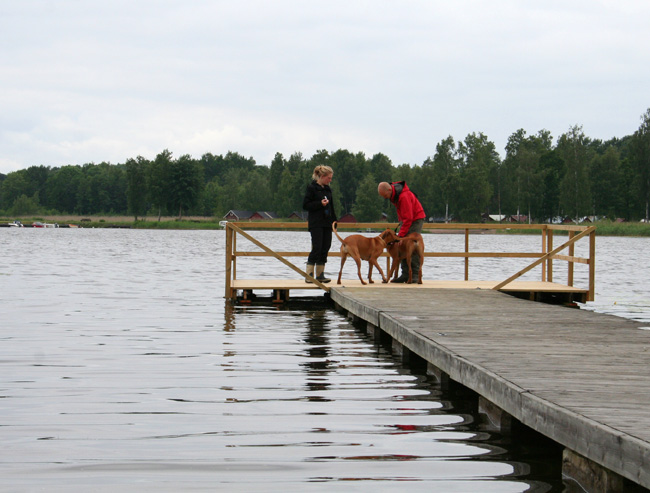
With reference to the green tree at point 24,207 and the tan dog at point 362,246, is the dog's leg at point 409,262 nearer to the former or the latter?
the tan dog at point 362,246

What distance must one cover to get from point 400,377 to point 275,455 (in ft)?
9.91

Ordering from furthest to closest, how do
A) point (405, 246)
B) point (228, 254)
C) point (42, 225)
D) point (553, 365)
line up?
point (42, 225), point (228, 254), point (405, 246), point (553, 365)

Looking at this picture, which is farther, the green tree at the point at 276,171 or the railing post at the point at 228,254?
the green tree at the point at 276,171

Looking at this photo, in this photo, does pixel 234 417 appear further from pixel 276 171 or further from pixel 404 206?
pixel 276 171

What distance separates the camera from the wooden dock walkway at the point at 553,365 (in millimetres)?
4113

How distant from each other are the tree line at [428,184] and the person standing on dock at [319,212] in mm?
80680

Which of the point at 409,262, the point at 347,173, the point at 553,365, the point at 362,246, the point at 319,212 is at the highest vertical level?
the point at 347,173

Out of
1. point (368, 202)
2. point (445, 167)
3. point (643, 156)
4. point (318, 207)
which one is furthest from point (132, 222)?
point (318, 207)

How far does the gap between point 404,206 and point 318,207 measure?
4.18ft

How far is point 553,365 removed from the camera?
5949 mm

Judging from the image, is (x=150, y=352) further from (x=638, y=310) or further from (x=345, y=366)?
(x=638, y=310)

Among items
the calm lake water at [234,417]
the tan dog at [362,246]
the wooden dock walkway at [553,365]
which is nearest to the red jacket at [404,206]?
the tan dog at [362,246]

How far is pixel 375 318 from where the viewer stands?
960cm

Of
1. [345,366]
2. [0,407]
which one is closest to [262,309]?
[345,366]
